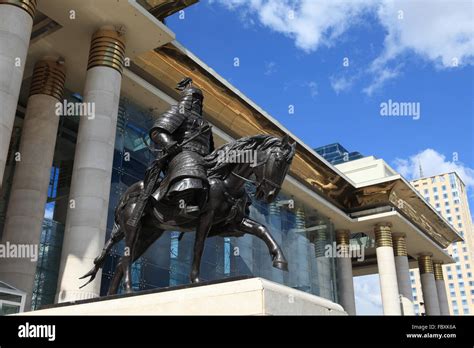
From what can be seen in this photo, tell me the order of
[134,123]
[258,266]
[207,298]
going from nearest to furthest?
[207,298]
[134,123]
[258,266]

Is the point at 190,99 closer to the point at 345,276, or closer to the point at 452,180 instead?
the point at 345,276

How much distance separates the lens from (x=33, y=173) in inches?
529

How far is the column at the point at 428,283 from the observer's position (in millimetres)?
34594

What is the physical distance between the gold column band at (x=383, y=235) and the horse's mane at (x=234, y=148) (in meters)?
24.6

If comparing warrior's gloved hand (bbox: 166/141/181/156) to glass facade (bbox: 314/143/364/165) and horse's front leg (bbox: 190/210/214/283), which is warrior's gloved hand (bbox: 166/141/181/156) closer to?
horse's front leg (bbox: 190/210/214/283)

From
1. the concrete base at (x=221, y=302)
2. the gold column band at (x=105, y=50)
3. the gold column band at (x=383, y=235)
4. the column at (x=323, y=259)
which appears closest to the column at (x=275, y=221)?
the column at (x=323, y=259)

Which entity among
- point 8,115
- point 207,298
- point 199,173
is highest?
point 8,115

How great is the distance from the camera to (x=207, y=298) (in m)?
4.01

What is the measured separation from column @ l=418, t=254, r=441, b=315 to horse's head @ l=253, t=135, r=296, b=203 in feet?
110

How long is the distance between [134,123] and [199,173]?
41.5 ft

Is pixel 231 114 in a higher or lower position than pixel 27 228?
higher

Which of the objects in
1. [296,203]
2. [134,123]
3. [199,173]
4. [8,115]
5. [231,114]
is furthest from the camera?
[296,203]
